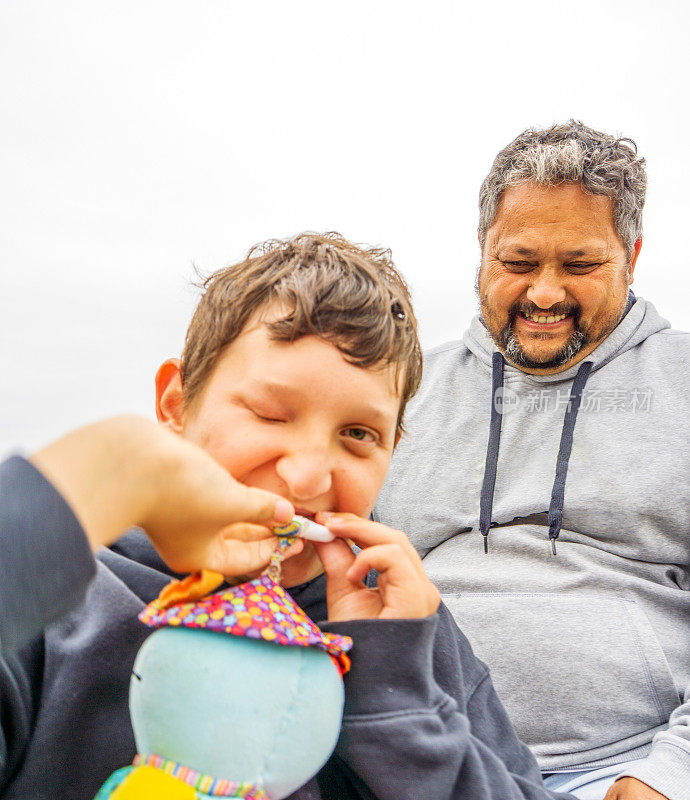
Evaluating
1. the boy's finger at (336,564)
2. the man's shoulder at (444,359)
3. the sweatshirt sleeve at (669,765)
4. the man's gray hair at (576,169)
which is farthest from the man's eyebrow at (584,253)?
the boy's finger at (336,564)

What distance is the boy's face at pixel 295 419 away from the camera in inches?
39.4

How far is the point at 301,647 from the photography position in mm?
879

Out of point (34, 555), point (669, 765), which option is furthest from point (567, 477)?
point (34, 555)

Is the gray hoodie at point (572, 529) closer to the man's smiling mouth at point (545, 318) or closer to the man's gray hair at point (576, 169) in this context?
the man's smiling mouth at point (545, 318)

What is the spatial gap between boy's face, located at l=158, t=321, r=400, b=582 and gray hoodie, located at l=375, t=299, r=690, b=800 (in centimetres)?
109

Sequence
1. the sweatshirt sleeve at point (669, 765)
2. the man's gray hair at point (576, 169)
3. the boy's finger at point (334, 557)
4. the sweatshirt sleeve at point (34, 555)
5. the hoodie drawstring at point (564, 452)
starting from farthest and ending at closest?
the man's gray hair at point (576, 169), the hoodie drawstring at point (564, 452), the sweatshirt sleeve at point (669, 765), the boy's finger at point (334, 557), the sweatshirt sleeve at point (34, 555)

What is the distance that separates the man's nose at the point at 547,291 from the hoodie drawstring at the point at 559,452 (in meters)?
0.23

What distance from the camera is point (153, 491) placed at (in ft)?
2.35

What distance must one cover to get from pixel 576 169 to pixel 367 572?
6.01 ft

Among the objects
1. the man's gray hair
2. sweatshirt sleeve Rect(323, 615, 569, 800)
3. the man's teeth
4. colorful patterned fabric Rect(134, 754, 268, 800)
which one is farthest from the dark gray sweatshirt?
the man's gray hair

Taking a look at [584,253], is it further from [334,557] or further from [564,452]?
[334,557]

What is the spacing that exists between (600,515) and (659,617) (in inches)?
12.4

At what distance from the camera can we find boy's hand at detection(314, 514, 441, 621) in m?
1.05

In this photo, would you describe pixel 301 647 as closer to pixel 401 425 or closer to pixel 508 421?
pixel 401 425
